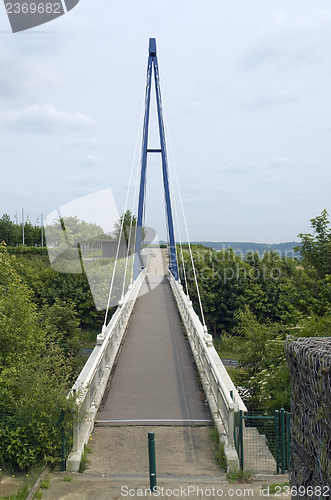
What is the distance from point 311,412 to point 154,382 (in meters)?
6.10

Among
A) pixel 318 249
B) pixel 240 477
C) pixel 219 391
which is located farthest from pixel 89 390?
pixel 318 249

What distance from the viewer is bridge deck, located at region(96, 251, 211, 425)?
742cm

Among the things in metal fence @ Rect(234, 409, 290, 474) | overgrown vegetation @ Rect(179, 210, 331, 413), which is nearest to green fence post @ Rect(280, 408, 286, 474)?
metal fence @ Rect(234, 409, 290, 474)

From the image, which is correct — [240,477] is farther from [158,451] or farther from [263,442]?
[158,451]

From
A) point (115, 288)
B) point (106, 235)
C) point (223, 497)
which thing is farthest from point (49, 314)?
point (106, 235)

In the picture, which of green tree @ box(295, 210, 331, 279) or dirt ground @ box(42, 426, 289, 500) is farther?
green tree @ box(295, 210, 331, 279)

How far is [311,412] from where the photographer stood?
3.53 meters

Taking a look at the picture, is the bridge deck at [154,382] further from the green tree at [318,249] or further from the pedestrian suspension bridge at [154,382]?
the green tree at [318,249]

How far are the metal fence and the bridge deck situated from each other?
1195 mm

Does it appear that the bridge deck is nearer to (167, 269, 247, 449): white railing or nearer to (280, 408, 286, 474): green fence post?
(167, 269, 247, 449): white railing

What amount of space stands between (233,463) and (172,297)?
16.6 m

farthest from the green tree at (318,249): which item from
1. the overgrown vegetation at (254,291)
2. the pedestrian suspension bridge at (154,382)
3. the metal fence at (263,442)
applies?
the metal fence at (263,442)

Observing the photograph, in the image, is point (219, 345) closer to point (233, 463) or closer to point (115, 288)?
point (115, 288)

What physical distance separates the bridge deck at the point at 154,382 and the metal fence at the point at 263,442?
1.20 metres
